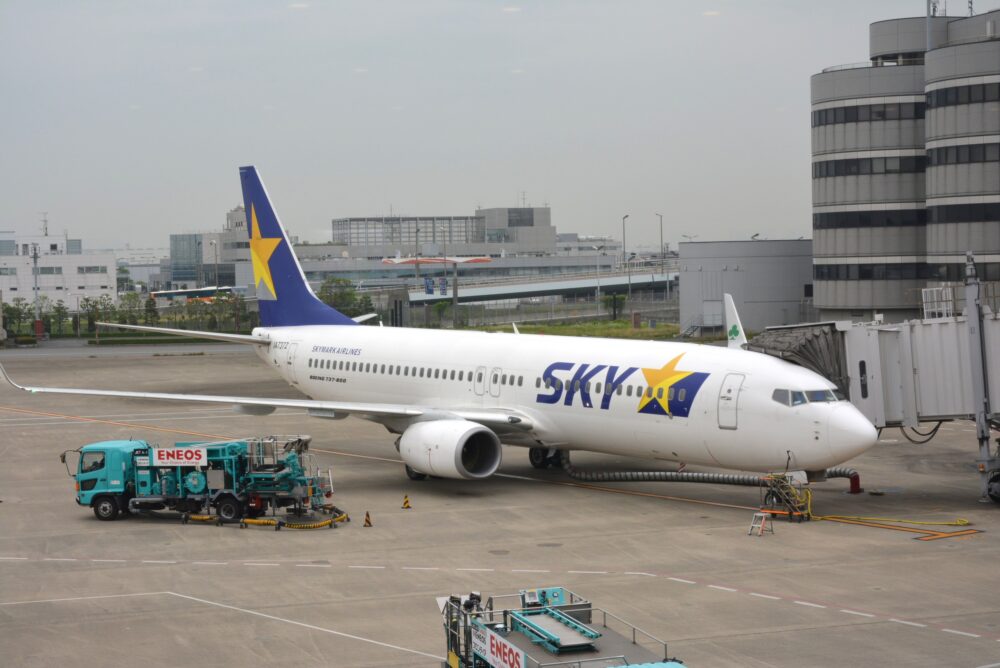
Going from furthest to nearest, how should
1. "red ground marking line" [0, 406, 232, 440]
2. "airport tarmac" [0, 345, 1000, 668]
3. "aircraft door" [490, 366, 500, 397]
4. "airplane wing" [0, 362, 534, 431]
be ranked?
1. "red ground marking line" [0, 406, 232, 440]
2. "aircraft door" [490, 366, 500, 397]
3. "airplane wing" [0, 362, 534, 431]
4. "airport tarmac" [0, 345, 1000, 668]

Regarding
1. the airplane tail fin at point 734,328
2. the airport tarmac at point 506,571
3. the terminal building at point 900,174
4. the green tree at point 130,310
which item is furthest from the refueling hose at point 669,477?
the green tree at point 130,310

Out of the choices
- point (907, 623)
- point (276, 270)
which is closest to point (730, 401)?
point (907, 623)

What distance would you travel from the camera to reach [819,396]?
28484 mm

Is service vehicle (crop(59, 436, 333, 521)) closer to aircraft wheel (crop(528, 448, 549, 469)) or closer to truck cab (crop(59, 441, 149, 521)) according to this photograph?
truck cab (crop(59, 441, 149, 521))

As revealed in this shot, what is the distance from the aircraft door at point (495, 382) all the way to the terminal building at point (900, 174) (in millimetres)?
40115

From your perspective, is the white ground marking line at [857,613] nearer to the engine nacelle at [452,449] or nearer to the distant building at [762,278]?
the engine nacelle at [452,449]

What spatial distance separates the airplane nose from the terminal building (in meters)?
41.7

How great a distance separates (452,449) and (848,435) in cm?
1036

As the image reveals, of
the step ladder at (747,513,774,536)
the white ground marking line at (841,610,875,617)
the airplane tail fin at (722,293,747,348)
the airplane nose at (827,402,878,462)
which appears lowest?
the white ground marking line at (841,610,875,617)

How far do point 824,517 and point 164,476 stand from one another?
1635cm

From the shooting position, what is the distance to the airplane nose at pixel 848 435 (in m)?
27.6

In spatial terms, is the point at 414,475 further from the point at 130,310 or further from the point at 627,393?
the point at 130,310

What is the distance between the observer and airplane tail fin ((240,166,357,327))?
4488 cm

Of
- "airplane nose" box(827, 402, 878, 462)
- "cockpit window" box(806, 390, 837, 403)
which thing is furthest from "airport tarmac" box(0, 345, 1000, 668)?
"cockpit window" box(806, 390, 837, 403)
